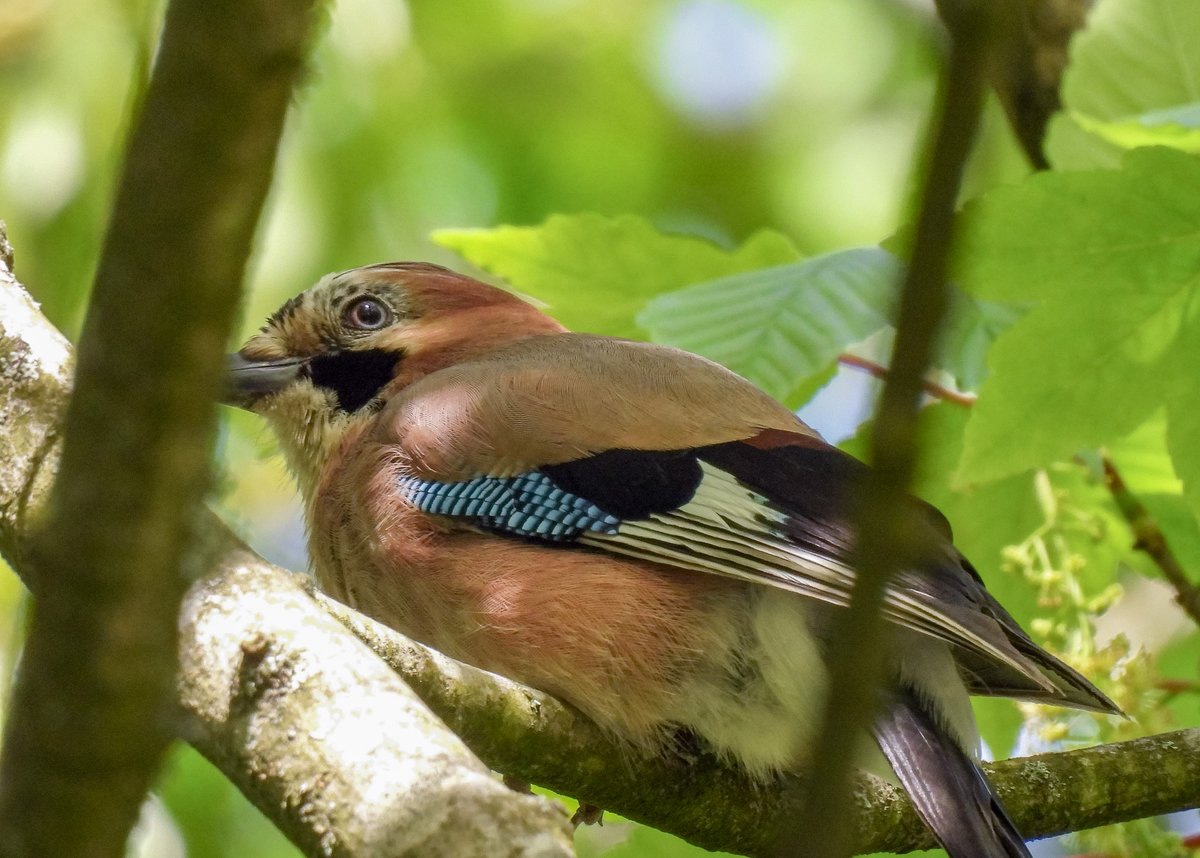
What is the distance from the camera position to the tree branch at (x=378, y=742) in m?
2.04

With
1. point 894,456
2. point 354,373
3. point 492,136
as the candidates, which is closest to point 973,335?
point 354,373

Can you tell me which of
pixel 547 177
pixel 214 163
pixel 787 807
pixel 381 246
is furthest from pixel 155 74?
pixel 547 177

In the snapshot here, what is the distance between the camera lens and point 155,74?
4.72ft

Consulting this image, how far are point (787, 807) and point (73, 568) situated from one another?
7.75ft

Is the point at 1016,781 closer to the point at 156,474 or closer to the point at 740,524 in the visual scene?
the point at 740,524

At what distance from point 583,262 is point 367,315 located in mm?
885

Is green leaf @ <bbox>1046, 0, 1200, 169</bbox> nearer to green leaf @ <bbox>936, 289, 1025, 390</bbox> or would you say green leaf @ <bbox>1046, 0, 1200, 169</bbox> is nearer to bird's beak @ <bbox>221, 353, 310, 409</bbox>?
green leaf @ <bbox>936, 289, 1025, 390</bbox>

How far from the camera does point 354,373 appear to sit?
4.56 metres

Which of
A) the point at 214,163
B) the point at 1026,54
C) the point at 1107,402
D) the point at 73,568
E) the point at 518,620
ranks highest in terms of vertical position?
the point at 214,163

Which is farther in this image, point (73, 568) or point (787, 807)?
point (787, 807)

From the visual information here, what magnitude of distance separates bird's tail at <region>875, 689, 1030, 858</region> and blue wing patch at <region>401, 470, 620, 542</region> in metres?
0.81

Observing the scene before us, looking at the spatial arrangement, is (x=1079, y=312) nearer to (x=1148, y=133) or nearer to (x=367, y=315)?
(x=1148, y=133)

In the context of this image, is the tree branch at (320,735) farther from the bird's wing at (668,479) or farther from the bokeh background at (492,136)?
the bokeh background at (492,136)

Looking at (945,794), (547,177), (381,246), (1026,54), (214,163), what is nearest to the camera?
(214,163)
